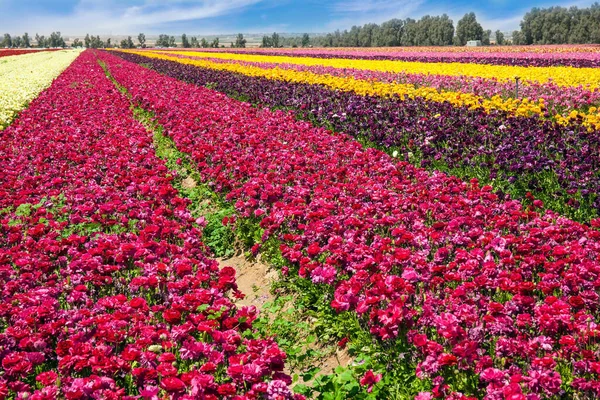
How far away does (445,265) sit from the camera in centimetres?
465

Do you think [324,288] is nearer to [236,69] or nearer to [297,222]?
[297,222]

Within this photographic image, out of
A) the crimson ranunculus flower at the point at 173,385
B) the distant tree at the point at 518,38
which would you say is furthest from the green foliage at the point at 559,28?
the crimson ranunculus flower at the point at 173,385

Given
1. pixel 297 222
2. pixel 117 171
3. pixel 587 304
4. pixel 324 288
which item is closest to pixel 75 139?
pixel 117 171

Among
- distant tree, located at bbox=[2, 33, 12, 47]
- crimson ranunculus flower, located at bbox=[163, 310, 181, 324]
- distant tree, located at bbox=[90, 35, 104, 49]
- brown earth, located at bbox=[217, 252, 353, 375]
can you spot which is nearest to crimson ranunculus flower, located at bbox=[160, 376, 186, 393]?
crimson ranunculus flower, located at bbox=[163, 310, 181, 324]

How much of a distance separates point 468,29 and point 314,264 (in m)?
96.8

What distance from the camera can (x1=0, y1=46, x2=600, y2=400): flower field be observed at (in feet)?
10.8

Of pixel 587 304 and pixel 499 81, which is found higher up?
pixel 499 81

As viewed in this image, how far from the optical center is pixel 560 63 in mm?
30109

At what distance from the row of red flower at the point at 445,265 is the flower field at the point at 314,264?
2cm

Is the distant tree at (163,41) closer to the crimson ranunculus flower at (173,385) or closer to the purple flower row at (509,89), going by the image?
the purple flower row at (509,89)

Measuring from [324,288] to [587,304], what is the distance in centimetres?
242

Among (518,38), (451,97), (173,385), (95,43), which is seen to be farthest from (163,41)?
(173,385)

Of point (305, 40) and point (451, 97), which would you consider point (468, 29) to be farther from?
point (451, 97)

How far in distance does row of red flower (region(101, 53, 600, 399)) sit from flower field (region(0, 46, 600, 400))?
2 cm
